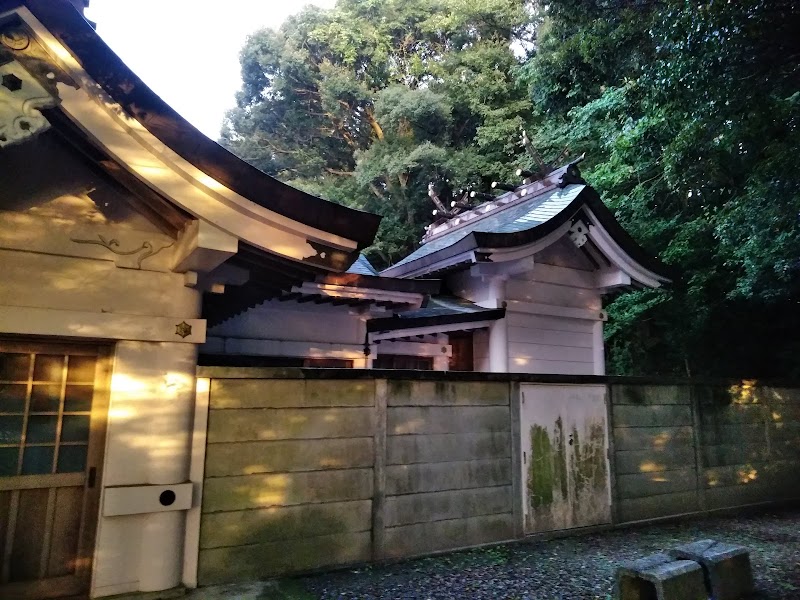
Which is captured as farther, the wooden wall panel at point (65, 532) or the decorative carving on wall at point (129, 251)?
the decorative carving on wall at point (129, 251)

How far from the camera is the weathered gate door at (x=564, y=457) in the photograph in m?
6.40

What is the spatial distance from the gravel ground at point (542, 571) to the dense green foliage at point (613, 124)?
190 inches

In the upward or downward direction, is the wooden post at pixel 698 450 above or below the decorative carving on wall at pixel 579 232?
below

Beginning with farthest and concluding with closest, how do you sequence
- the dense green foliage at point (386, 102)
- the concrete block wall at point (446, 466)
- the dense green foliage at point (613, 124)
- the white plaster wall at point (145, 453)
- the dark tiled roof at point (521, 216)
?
the dense green foliage at point (386, 102) < the dark tiled roof at point (521, 216) < the dense green foliage at point (613, 124) < the concrete block wall at point (446, 466) < the white plaster wall at point (145, 453)

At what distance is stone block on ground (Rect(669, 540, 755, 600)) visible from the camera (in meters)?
4.60

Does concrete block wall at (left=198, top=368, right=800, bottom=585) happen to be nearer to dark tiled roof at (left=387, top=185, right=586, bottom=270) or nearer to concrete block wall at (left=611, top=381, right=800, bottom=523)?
concrete block wall at (left=611, top=381, right=800, bottom=523)

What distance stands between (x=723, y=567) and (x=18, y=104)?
652 centimetres

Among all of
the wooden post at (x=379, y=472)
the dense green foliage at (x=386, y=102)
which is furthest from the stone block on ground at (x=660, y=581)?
the dense green foliage at (x=386, y=102)

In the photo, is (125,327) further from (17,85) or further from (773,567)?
(773,567)

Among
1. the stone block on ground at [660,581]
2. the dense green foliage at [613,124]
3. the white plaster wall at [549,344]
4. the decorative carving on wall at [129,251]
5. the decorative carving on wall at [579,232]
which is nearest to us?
the stone block on ground at [660,581]

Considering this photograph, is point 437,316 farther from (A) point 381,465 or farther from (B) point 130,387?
(B) point 130,387

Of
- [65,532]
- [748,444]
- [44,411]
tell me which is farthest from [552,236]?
[65,532]

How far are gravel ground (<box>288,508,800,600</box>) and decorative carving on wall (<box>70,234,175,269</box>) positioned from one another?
307cm

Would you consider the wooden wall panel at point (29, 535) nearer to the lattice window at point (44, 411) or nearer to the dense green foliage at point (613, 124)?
the lattice window at point (44, 411)
